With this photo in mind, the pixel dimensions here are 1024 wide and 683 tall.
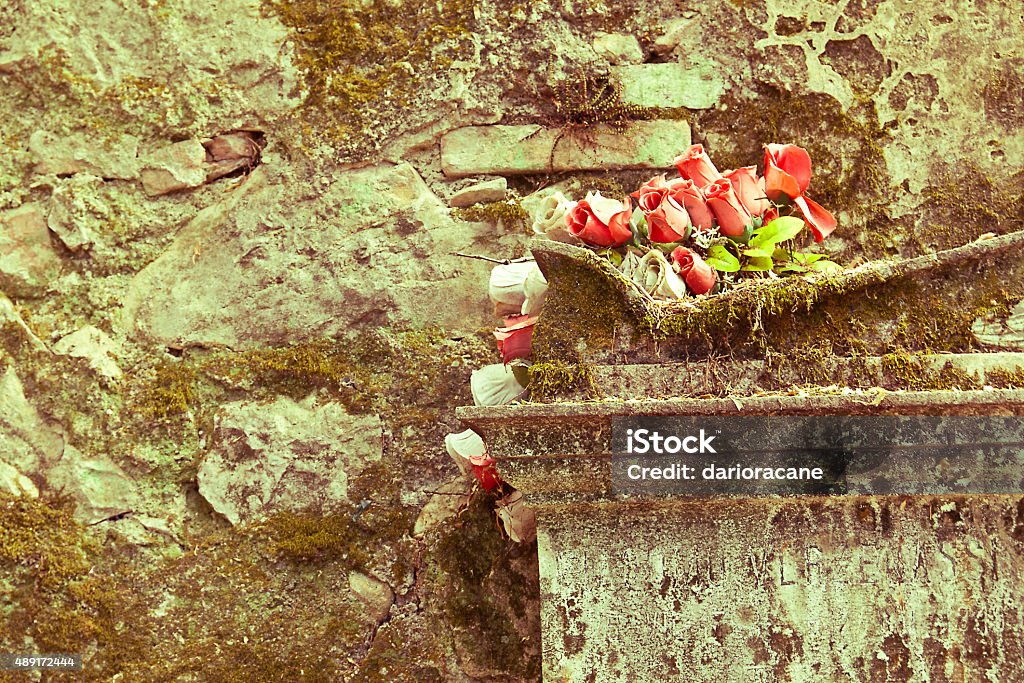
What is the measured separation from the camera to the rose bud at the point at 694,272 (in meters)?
1.88

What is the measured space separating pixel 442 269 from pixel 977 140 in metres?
1.38

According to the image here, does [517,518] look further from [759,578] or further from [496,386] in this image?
[759,578]

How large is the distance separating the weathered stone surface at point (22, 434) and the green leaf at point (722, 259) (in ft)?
5.43

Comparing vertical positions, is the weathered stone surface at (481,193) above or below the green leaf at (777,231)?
above

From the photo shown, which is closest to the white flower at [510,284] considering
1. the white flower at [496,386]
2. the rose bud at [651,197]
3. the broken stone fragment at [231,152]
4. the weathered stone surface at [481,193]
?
the white flower at [496,386]

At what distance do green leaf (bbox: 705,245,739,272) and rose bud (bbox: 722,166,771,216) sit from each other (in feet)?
0.46

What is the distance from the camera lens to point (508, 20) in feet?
9.02

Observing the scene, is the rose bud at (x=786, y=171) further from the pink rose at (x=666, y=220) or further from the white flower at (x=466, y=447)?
the white flower at (x=466, y=447)

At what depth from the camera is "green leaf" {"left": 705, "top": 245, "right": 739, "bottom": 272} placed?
1941 millimetres

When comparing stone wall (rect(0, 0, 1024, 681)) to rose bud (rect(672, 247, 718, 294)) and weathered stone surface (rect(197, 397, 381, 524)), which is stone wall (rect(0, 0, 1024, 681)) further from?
rose bud (rect(672, 247, 718, 294))

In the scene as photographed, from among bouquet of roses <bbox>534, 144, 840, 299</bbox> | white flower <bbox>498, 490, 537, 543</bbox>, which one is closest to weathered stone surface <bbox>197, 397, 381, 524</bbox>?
white flower <bbox>498, 490, 537, 543</bbox>

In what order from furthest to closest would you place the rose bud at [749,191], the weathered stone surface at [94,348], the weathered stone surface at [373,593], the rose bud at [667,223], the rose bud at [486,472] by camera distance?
the weathered stone surface at [94,348] < the weathered stone surface at [373,593] < the rose bud at [486,472] < the rose bud at [749,191] < the rose bud at [667,223]

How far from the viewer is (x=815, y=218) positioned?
2.09 m

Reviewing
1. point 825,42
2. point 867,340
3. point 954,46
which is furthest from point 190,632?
point 954,46
